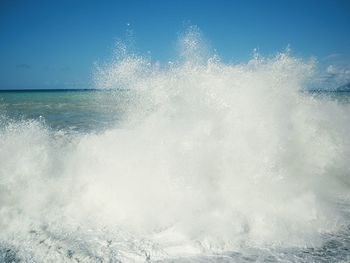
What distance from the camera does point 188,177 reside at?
22.8 feet

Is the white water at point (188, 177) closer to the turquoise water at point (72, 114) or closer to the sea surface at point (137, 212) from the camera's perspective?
the sea surface at point (137, 212)

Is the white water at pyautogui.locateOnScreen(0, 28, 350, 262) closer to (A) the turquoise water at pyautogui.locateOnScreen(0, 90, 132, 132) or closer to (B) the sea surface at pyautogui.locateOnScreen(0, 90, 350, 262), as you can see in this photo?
(B) the sea surface at pyautogui.locateOnScreen(0, 90, 350, 262)

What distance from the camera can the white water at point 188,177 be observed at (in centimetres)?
522

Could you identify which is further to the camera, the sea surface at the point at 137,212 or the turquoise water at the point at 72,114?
the turquoise water at the point at 72,114

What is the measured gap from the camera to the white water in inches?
206

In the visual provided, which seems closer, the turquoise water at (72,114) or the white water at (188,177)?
the white water at (188,177)

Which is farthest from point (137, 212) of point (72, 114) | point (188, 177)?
point (72, 114)

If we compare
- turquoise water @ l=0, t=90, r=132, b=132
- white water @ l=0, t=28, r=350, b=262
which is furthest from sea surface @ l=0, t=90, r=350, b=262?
turquoise water @ l=0, t=90, r=132, b=132

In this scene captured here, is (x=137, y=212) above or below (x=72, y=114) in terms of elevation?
below

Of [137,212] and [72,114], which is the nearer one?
[137,212]

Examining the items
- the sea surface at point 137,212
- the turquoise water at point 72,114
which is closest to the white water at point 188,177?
the sea surface at point 137,212

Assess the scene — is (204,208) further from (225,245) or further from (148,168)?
(148,168)

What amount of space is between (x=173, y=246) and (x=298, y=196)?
3.29 meters

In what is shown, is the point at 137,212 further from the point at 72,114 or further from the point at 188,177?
the point at 72,114
